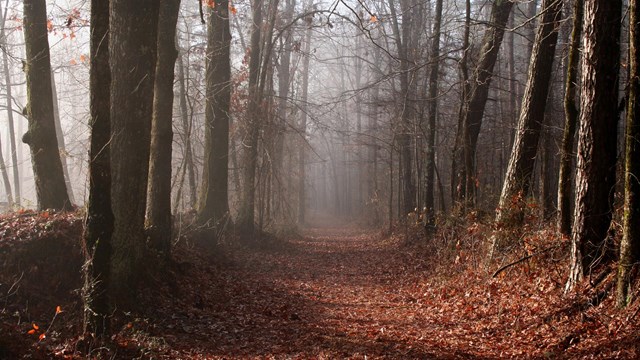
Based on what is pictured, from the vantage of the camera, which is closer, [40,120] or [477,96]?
[40,120]

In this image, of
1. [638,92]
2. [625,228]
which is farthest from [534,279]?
[638,92]

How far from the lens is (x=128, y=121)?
8.03m

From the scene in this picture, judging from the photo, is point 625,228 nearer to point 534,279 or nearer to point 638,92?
point 638,92

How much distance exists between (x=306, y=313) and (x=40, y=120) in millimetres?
6507

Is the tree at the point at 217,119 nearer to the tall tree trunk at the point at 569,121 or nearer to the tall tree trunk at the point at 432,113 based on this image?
the tall tree trunk at the point at 432,113

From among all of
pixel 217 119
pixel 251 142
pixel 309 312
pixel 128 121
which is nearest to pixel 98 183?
pixel 128 121

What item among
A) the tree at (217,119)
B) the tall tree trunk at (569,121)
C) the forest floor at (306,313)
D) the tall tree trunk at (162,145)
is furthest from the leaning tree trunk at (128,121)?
the tree at (217,119)

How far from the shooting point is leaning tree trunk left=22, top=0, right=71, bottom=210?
1049 cm

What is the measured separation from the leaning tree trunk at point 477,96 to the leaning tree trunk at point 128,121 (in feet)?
24.5

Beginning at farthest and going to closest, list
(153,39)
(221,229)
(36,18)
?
(221,229)
(36,18)
(153,39)

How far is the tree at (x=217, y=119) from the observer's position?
51.4ft

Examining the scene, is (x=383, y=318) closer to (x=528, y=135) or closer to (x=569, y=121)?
(x=569, y=121)

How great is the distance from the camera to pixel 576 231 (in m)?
7.77

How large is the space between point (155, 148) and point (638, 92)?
8.59 m
